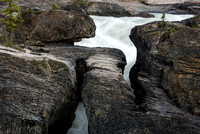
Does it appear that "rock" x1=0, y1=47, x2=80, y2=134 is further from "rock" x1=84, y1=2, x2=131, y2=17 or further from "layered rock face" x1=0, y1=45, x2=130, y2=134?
"rock" x1=84, y1=2, x2=131, y2=17

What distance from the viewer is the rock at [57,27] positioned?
1008 centimetres

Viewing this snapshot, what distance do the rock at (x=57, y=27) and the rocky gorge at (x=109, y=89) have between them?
1683 mm

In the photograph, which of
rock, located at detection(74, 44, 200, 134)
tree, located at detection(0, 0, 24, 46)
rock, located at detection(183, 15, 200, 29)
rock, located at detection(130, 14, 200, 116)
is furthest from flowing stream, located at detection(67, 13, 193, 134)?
tree, located at detection(0, 0, 24, 46)

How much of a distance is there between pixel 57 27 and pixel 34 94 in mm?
5363

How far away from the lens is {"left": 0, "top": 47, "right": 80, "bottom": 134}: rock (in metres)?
4.84

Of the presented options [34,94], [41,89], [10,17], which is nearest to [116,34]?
[10,17]

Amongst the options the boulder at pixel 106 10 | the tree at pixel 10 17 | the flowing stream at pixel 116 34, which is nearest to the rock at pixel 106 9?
the boulder at pixel 106 10

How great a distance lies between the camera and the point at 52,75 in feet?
21.2

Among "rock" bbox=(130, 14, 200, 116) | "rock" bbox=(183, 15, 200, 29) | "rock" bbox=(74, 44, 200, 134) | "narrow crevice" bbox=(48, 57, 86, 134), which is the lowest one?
"narrow crevice" bbox=(48, 57, 86, 134)

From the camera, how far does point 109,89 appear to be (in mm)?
6133

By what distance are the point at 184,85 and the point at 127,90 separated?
1.72 m

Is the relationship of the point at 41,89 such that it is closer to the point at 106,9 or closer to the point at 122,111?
the point at 122,111

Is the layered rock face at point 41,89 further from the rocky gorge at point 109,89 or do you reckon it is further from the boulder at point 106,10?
the boulder at point 106,10

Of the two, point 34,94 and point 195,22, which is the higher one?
point 195,22
